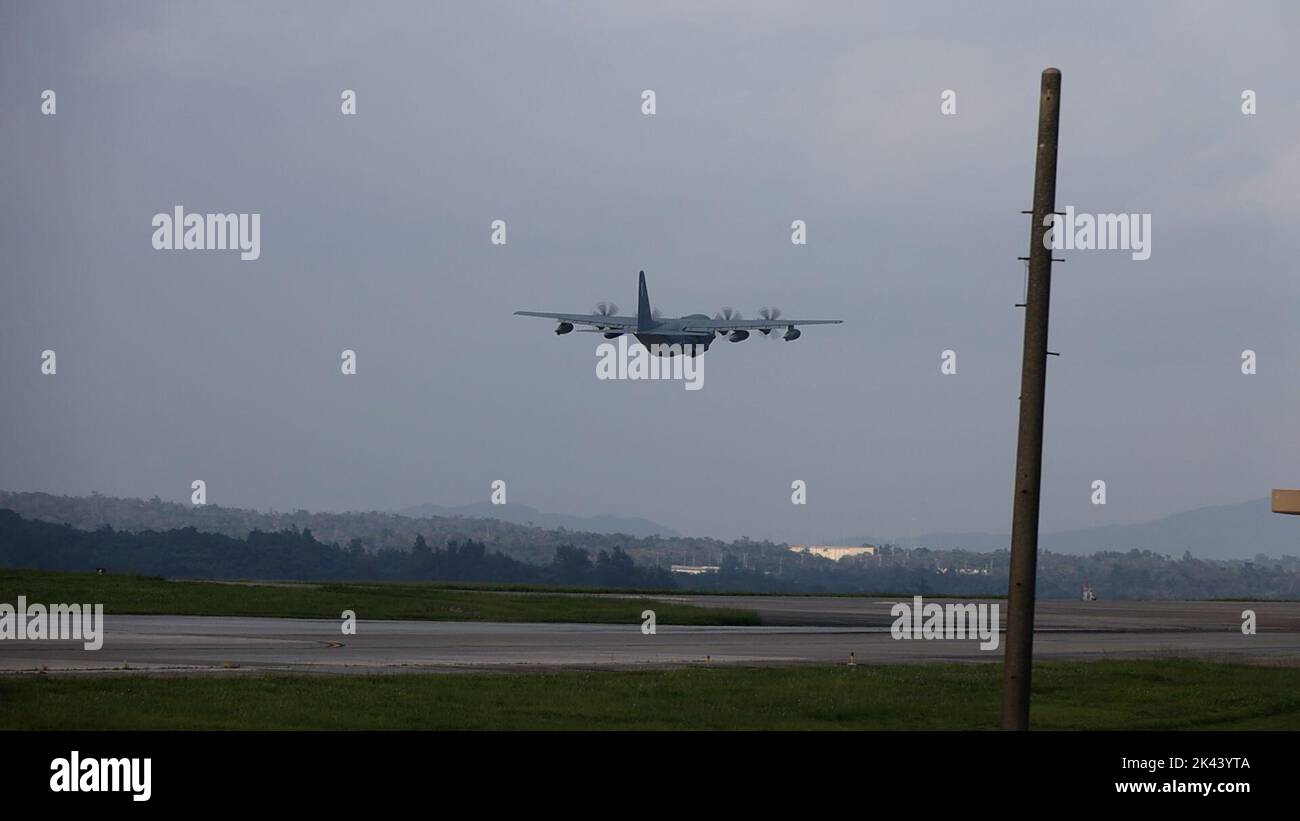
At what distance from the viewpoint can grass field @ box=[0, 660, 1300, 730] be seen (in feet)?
76.4

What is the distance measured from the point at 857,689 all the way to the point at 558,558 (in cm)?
12735

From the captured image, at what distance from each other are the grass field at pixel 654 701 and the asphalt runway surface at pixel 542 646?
3.03 meters

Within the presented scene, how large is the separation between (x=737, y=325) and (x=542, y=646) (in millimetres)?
60143

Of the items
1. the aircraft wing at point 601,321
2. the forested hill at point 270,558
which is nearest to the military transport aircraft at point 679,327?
the aircraft wing at point 601,321

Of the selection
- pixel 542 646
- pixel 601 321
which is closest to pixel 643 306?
pixel 601 321

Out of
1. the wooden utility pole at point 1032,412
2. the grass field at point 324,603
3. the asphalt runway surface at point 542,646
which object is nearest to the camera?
the wooden utility pole at point 1032,412

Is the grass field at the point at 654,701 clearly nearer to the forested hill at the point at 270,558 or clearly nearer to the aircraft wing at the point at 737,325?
the aircraft wing at the point at 737,325

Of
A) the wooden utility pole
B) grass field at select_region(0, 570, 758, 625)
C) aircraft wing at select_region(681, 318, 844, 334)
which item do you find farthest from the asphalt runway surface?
aircraft wing at select_region(681, 318, 844, 334)

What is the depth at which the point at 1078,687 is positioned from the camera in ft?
105

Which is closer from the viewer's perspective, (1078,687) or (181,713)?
(181,713)

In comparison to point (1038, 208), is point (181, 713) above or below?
below

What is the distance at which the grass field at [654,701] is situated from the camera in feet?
76.4
